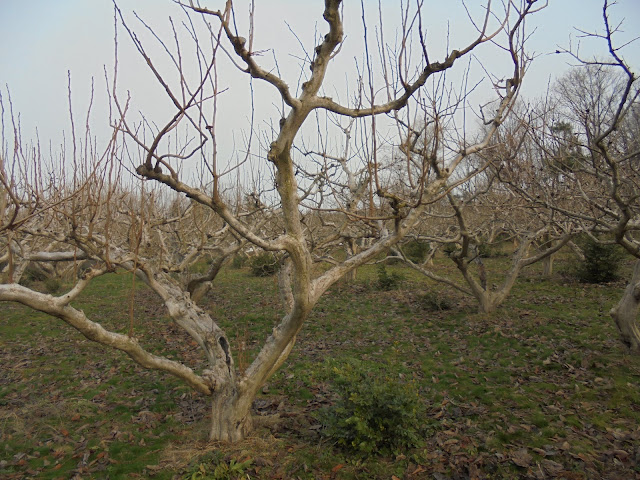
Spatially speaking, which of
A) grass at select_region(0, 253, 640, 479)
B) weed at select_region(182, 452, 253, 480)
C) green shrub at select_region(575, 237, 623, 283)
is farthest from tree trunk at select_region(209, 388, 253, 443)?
green shrub at select_region(575, 237, 623, 283)

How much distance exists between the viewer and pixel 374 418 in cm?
404

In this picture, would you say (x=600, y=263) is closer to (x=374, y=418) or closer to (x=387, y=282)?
(x=387, y=282)

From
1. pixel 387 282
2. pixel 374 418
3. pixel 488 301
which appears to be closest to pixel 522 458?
pixel 374 418

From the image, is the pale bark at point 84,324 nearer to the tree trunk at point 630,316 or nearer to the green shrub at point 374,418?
the green shrub at point 374,418

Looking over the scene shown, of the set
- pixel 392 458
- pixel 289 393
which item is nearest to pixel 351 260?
pixel 392 458

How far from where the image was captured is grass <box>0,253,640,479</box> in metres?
3.85

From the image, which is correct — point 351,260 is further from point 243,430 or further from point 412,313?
point 412,313

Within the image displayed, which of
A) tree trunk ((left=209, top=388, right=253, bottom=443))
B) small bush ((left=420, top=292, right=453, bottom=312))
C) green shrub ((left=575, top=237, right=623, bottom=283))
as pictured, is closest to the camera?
tree trunk ((left=209, top=388, right=253, bottom=443))

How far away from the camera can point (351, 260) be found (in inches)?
157

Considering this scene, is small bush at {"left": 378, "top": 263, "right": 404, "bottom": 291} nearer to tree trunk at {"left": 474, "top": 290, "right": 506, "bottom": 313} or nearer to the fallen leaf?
tree trunk at {"left": 474, "top": 290, "right": 506, "bottom": 313}

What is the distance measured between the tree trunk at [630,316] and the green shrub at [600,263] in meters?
5.75

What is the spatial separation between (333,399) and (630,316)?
399 centimetres

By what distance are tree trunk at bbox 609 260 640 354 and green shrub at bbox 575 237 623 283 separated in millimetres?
5751

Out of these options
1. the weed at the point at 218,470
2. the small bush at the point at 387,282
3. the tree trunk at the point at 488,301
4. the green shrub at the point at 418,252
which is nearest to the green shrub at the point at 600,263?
the tree trunk at the point at 488,301
